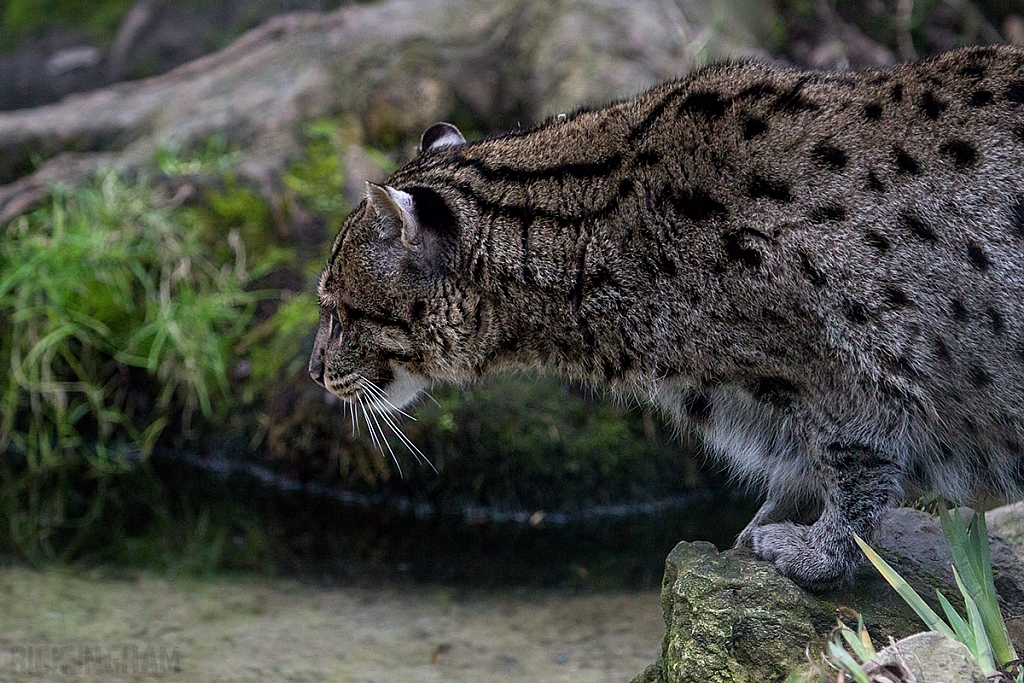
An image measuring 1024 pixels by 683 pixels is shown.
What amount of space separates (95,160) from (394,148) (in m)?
2.54

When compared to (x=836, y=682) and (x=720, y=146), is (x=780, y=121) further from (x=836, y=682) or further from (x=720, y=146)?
(x=836, y=682)

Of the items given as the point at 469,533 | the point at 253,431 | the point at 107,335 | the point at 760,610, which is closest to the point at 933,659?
the point at 760,610

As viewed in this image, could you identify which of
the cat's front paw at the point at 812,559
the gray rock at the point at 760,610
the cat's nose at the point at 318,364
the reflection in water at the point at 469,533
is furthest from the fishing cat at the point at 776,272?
the reflection in water at the point at 469,533

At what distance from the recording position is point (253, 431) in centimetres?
858

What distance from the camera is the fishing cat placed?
4367 millimetres

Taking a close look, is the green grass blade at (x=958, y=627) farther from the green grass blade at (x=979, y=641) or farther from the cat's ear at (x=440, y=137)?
the cat's ear at (x=440, y=137)

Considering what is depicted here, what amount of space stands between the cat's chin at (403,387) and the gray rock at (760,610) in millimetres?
1472

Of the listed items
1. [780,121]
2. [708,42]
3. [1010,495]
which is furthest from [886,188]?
[708,42]

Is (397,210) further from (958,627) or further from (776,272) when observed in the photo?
(958,627)

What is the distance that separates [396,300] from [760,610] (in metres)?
2.04

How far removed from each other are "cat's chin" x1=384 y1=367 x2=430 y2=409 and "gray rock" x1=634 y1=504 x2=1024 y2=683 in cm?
147

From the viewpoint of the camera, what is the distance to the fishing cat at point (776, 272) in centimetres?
437

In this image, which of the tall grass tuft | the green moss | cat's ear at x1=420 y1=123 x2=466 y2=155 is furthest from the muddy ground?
the green moss

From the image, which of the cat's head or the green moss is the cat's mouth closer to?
the cat's head
